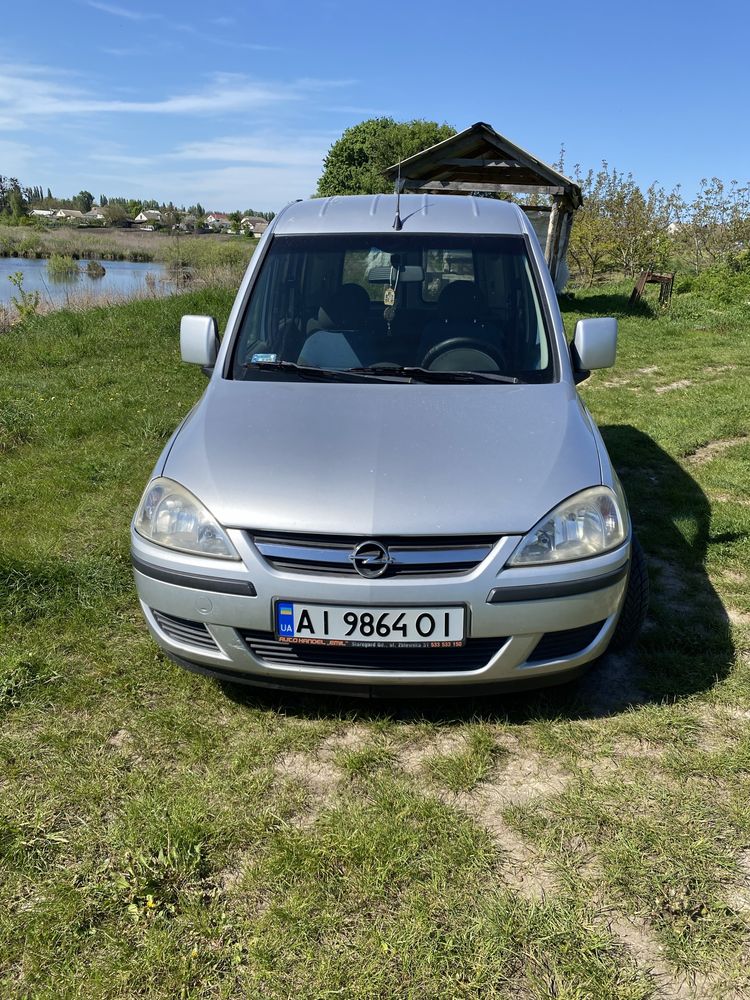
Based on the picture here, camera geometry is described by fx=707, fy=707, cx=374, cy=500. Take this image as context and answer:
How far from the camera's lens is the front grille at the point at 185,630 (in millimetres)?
2402

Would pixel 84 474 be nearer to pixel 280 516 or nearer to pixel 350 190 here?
pixel 280 516

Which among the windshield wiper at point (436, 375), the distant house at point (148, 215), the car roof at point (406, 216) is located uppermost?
the distant house at point (148, 215)

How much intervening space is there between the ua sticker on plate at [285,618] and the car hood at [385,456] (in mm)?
248

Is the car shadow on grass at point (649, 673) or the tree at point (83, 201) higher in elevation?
the tree at point (83, 201)

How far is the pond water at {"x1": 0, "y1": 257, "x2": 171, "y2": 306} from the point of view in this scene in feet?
48.9

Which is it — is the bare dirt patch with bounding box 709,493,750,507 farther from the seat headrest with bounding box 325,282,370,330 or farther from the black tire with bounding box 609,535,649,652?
the seat headrest with bounding box 325,282,370,330

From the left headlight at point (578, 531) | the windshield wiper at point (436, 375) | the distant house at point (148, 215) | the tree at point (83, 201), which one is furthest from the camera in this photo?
the tree at point (83, 201)

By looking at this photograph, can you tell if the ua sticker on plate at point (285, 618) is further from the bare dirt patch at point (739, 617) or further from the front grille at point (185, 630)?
the bare dirt patch at point (739, 617)

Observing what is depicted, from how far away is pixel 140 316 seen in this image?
1109 centimetres

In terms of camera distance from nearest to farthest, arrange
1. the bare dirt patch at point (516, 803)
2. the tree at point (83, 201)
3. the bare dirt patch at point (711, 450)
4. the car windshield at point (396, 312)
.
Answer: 1. the bare dirt patch at point (516, 803)
2. the car windshield at point (396, 312)
3. the bare dirt patch at point (711, 450)
4. the tree at point (83, 201)

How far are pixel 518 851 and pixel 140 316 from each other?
1069 centimetres

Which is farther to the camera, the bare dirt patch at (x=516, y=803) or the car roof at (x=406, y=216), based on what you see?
the car roof at (x=406, y=216)

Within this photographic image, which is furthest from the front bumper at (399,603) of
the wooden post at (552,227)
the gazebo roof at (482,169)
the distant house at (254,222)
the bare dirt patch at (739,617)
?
the distant house at (254,222)

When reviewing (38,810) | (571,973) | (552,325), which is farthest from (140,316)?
(571,973)
